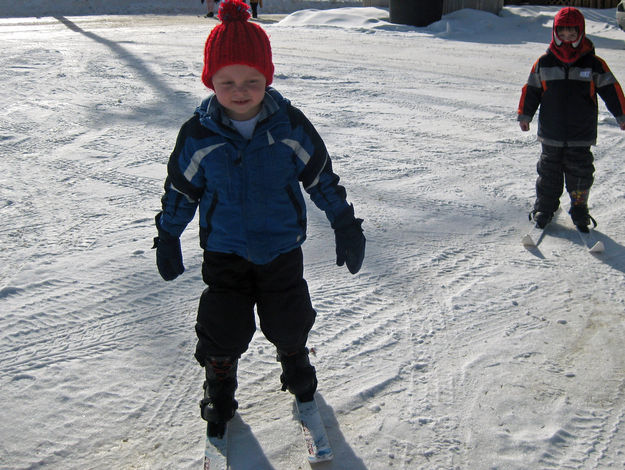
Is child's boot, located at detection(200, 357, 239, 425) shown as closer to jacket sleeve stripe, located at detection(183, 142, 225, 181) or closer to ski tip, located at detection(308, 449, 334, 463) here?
ski tip, located at detection(308, 449, 334, 463)

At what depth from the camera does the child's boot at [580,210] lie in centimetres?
391

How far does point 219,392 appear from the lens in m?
2.38

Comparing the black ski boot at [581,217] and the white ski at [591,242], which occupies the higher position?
the black ski boot at [581,217]

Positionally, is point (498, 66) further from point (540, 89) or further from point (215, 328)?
point (215, 328)

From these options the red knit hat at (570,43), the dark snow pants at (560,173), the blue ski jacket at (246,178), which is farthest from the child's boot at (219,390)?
the red knit hat at (570,43)

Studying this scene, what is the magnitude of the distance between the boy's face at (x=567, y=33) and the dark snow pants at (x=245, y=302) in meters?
2.27

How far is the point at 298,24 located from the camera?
12.5 metres

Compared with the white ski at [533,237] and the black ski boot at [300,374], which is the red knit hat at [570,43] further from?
the black ski boot at [300,374]

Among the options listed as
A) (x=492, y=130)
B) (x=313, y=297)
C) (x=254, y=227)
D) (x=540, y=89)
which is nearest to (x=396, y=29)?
(x=492, y=130)

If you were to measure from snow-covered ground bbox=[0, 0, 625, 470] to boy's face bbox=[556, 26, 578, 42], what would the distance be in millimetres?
1127

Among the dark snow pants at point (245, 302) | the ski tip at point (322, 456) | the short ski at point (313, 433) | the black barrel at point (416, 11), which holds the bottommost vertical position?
the ski tip at point (322, 456)

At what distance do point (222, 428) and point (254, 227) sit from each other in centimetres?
74

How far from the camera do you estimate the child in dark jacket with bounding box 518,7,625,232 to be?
3707 mm

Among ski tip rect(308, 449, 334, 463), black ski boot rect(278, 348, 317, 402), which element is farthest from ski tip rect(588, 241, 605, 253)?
ski tip rect(308, 449, 334, 463)
